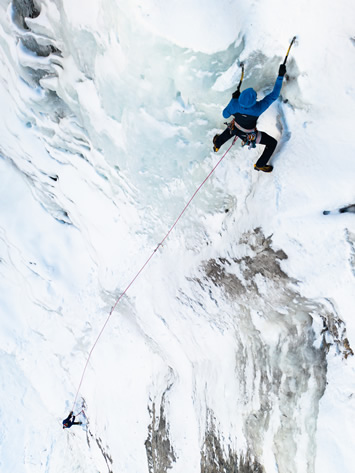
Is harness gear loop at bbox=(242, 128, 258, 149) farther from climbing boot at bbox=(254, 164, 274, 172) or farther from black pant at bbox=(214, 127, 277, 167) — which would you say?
climbing boot at bbox=(254, 164, 274, 172)

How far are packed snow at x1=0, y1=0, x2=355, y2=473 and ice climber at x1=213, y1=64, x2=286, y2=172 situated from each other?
0.53 feet

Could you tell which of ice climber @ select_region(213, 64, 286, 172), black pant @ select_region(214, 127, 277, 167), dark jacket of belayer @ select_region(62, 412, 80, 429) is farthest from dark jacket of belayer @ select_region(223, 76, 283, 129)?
dark jacket of belayer @ select_region(62, 412, 80, 429)

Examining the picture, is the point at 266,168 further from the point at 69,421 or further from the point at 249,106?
the point at 69,421

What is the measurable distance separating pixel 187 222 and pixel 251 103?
2043mm

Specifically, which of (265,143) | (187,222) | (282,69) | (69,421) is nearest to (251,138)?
(265,143)

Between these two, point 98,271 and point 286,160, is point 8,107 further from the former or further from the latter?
point 286,160

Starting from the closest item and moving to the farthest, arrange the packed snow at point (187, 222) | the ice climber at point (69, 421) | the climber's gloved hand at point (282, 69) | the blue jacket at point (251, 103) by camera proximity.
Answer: the climber's gloved hand at point (282, 69)
the blue jacket at point (251, 103)
the packed snow at point (187, 222)
the ice climber at point (69, 421)

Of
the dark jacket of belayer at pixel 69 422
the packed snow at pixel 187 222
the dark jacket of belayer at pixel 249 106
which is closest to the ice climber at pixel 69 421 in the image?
the dark jacket of belayer at pixel 69 422

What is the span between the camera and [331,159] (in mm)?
2410

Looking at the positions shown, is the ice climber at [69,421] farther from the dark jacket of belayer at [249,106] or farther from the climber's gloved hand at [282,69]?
the climber's gloved hand at [282,69]

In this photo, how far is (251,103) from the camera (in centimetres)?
234

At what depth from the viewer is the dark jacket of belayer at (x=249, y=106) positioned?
90.7 inches

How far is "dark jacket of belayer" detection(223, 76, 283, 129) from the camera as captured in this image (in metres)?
2.30

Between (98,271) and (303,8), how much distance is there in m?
5.20
